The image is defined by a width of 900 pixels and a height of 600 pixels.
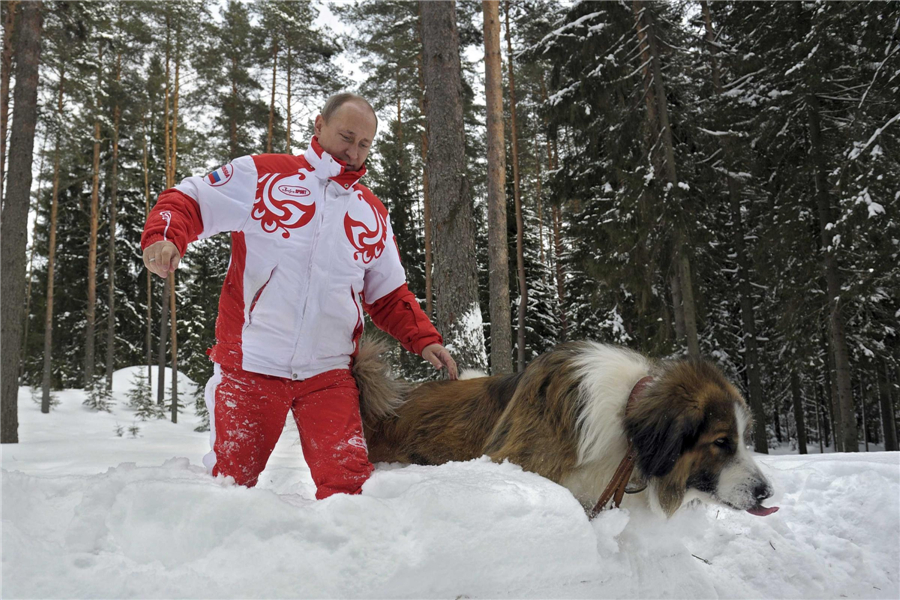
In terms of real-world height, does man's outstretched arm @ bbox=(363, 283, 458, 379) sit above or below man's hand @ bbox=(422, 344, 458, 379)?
above

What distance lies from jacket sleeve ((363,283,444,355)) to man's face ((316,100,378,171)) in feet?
2.50

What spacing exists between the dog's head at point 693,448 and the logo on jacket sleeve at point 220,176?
222 centimetres

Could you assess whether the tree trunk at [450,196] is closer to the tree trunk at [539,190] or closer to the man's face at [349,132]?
the man's face at [349,132]

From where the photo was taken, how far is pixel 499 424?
280cm

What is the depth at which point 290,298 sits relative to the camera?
8.50 ft

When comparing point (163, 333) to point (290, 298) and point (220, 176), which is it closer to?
point (220, 176)

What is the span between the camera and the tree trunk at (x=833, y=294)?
11859mm

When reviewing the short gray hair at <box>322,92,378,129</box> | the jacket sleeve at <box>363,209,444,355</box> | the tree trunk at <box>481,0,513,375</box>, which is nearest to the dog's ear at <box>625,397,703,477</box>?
the jacket sleeve at <box>363,209,444,355</box>

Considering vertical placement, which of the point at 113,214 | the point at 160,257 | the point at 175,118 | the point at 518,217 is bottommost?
the point at 160,257

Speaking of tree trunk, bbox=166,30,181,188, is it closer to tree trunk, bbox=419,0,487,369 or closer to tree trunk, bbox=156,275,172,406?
tree trunk, bbox=156,275,172,406

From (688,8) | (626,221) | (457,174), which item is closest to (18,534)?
(457,174)

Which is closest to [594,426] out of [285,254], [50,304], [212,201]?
[285,254]

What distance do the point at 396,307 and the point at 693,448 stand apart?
169cm

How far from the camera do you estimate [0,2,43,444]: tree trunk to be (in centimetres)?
943
